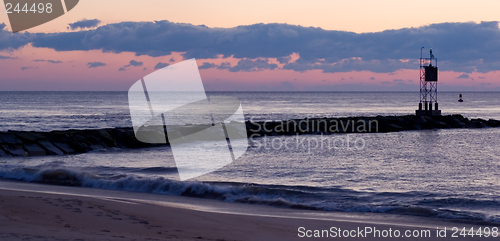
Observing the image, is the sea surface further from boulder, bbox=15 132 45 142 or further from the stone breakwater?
boulder, bbox=15 132 45 142

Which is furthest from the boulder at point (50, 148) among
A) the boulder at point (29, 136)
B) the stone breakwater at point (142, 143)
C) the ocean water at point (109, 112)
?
the ocean water at point (109, 112)

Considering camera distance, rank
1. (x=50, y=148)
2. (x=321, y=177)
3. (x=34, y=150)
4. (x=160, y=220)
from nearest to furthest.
→ (x=160, y=220)
(x=321, y=177)
(x=34, y=150)
(x=50, y=148)

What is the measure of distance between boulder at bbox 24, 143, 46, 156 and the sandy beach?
1043 cm

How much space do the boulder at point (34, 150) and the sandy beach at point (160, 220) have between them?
34.2ft

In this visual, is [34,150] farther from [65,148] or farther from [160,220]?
[160,220]

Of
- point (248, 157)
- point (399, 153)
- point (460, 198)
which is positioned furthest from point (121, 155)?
point (460, 198)

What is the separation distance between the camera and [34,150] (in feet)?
68.5

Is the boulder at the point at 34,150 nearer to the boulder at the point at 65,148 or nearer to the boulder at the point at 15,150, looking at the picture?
the boulder at the point at 15,150

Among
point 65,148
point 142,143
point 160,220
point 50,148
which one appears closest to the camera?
point 160,220

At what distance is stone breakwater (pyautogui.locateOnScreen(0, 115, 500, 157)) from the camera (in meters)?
21.2

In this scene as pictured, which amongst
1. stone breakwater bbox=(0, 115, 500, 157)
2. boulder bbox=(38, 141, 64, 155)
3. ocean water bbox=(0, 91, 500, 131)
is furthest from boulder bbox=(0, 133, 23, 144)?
ocean water bbox=(0, 91, 500, 131)

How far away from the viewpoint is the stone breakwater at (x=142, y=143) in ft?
69.7

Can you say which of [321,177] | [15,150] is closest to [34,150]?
[15,150]

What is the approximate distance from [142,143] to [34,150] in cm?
565
